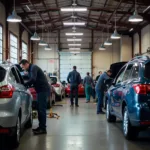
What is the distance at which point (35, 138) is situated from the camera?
24.2ft

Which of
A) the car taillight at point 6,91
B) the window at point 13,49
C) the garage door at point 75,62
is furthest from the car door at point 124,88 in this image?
the garage door at point 75,62

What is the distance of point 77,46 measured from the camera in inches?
1465

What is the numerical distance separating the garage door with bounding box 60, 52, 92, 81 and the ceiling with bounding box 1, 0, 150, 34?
2981 mm

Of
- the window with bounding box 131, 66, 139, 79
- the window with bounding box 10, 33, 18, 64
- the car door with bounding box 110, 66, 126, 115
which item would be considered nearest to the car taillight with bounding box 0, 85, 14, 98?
the window with bounding box 131, 66, 139, 79

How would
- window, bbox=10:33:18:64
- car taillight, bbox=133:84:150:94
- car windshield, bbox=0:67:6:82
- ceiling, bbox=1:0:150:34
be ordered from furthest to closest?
window, bbox=10:33:18:64
ceiling, bbox=1:0:150:34
car taillight, bbox=133:84:150:94
car windshield, bbox=0:67:6:82

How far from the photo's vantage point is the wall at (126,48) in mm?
34750

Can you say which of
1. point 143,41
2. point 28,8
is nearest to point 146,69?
point 28,8

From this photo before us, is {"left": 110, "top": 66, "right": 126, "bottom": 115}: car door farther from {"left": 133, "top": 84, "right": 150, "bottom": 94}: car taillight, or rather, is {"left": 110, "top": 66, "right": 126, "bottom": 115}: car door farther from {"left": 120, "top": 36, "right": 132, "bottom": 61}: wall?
{"left": 120, "top": 36, "right": 132, "bottom": 61}: wall

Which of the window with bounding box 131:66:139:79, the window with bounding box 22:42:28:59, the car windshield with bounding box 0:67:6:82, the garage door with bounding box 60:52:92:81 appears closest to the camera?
the car windshield with bounding box 0:67:6:82

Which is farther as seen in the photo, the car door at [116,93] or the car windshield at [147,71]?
the car door at [116,93]

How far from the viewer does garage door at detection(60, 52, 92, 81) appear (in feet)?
119

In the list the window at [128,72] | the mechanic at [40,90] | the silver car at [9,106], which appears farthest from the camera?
the mechanic at [40,90]

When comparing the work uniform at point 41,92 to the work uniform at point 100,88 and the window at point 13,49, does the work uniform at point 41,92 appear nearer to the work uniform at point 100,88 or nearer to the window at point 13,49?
the work uniform at point 100,88

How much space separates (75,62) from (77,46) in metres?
1.96
